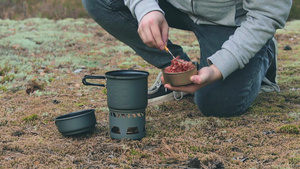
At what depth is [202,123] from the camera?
8.94 feet

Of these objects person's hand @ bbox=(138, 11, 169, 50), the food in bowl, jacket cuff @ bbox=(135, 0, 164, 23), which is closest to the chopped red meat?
the food in bowl

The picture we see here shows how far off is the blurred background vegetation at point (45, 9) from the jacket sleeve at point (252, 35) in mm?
8367

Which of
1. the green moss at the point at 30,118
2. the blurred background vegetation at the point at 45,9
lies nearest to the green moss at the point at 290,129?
the green moss at the point at 30,118

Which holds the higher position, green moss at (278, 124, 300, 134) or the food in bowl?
the food in bowl

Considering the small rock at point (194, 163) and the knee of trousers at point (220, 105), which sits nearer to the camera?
the small rock at point (194, 163)

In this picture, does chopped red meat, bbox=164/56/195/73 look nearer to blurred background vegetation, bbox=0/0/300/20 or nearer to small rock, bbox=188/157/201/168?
small rock, bbox=188/157/201/168

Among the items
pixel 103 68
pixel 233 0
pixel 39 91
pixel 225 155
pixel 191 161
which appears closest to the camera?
Result: pixel 191 161

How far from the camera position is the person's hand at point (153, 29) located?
223 cm

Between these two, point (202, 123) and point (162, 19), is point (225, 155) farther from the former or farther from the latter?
point (162, 19)

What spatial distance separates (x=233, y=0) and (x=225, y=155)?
3.95ft

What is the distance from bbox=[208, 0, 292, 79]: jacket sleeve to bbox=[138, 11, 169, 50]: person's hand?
15.7 inches

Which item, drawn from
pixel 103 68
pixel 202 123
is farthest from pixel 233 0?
pixel 103 68

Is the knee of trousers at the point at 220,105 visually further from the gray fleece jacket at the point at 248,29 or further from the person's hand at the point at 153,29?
the person's hand at the point at 153,29

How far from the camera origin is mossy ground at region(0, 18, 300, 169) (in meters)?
2.10
